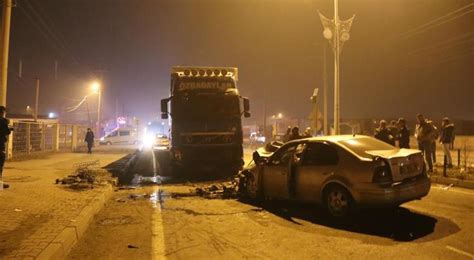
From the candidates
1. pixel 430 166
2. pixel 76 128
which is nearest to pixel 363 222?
pixel 430 166

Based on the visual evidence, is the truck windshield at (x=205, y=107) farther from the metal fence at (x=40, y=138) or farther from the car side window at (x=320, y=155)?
the metal fence at (x=40, y=138)

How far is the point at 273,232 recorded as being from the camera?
6723mm

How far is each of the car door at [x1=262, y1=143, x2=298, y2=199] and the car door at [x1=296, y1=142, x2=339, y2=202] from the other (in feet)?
1.20

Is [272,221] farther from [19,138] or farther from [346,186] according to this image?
[19,138]

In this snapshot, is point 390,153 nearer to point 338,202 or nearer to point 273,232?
point 338,202

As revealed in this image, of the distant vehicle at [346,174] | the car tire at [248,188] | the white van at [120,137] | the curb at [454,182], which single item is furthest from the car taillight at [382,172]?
the white van at [120,137]

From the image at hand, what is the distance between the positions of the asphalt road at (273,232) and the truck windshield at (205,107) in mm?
4961

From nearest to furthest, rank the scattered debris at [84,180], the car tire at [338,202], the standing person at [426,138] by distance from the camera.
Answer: the car tire at [338,202], the scattered debris at [84,180], the standing person at [426,138]

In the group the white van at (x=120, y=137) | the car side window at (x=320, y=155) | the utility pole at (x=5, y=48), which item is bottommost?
the car side window at (x=320, y=155)

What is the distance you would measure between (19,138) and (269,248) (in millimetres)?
19705

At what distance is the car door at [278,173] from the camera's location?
8.48 meters

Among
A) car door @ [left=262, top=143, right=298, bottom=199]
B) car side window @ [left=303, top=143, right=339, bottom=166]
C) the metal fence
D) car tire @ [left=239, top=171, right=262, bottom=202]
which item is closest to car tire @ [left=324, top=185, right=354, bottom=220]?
car side window @ [left=303, top=143, right=339, bottom=166]

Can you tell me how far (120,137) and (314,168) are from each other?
43580 mm

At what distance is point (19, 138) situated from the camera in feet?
71.5
